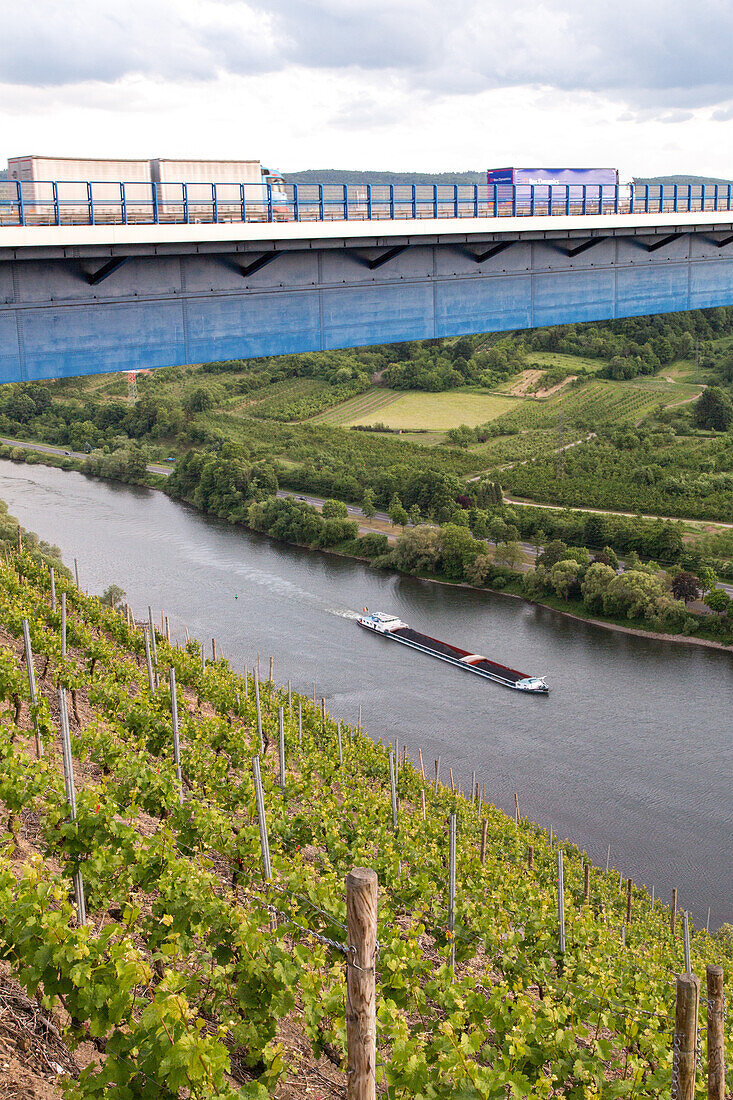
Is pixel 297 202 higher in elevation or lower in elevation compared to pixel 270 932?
higher

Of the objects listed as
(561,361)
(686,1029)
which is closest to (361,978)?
(686,1029)

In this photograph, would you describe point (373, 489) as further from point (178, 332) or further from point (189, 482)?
point (178, 332)

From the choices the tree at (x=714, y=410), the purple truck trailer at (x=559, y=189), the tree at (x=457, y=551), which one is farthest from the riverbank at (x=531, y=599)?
the tree at (x=714, y=410)

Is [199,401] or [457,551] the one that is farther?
[199,401]

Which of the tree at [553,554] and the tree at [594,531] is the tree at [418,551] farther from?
the tree at [594,531]

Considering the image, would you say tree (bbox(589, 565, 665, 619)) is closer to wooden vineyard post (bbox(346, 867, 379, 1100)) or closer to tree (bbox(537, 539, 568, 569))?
tree (bbox(537, 539, 568, 569))

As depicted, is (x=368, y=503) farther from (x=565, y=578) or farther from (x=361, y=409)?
(x=361, y=409)
